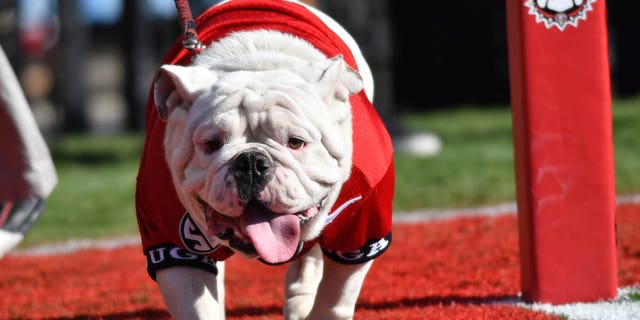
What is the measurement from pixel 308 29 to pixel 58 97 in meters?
23.5

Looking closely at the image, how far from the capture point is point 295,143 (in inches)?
126

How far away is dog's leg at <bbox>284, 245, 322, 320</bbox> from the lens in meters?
4.27

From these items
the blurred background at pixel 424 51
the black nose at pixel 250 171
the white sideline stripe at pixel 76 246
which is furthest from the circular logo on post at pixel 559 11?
the blurred background at pixel 424 51

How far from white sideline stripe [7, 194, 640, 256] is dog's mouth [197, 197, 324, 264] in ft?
14.2

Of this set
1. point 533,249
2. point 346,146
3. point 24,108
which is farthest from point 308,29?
point 24,108

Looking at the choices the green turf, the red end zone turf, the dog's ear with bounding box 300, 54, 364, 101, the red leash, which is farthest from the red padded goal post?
the green turf

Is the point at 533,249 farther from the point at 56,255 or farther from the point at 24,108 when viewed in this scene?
the point at 56,255

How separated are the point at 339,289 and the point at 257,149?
0.86 metres

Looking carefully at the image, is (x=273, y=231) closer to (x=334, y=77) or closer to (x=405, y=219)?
(x=334, y=77)

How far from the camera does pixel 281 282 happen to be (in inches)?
215

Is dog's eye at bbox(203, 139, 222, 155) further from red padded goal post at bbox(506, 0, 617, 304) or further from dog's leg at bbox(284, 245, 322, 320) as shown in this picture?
red padded goal post at bbox(506, 0, 617, 304)

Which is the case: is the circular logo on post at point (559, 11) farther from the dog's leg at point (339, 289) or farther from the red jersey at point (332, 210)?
the dog's leg at point (339, 289)

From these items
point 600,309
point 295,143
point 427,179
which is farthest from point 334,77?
point 427,179

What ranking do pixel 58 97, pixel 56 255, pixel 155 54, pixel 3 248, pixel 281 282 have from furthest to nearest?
pixel 155 54, pixel 58 97, pixel 56 255, pixel 281 282, pixel 3 248
